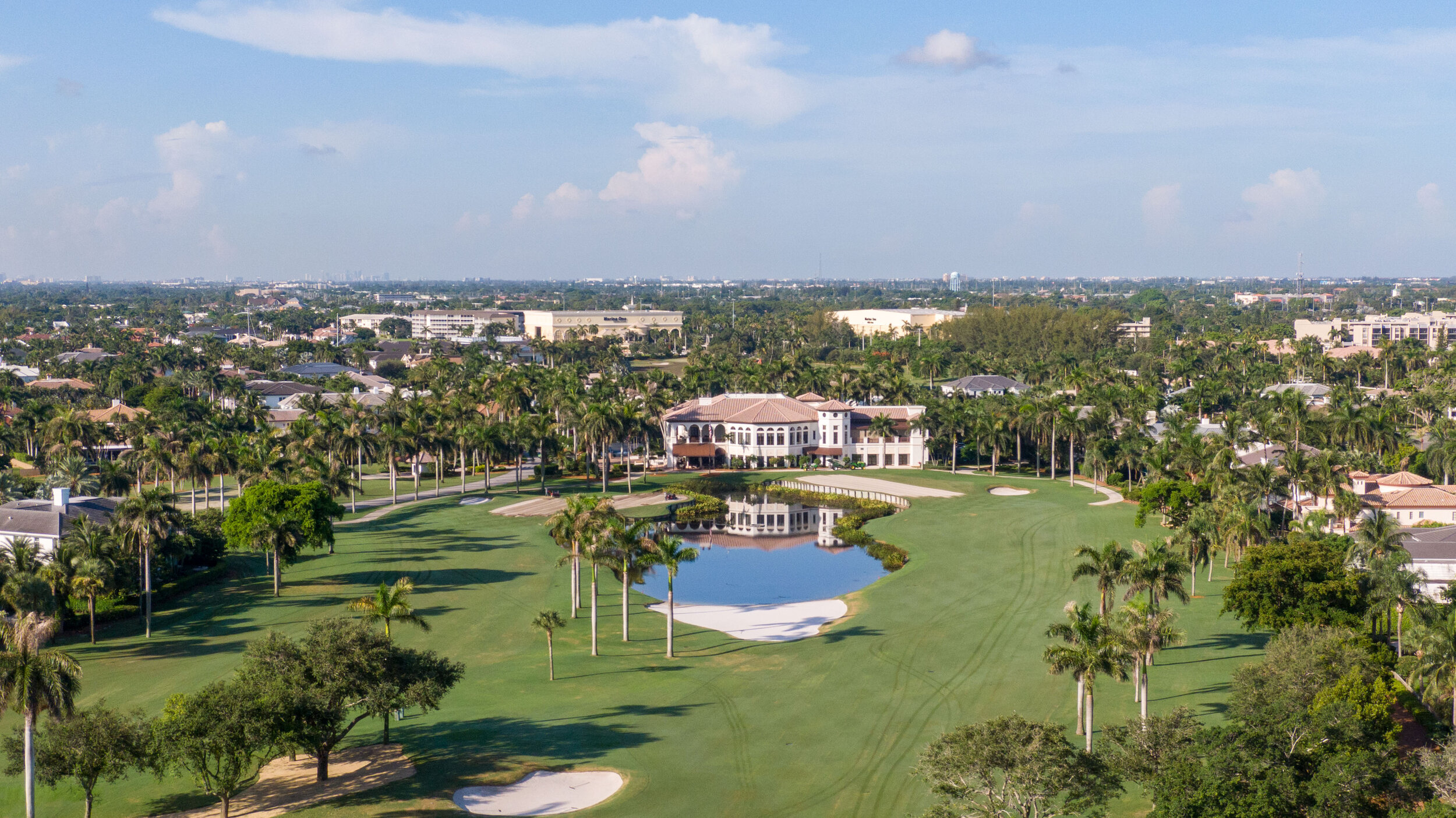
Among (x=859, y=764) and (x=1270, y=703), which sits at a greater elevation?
(x=1270, y=703)

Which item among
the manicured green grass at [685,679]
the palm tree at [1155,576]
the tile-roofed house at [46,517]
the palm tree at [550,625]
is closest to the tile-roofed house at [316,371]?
the manicured green grass at [685,679]

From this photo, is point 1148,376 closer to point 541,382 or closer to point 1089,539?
point 541,382

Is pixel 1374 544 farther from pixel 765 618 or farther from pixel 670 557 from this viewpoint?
pixel 670 557

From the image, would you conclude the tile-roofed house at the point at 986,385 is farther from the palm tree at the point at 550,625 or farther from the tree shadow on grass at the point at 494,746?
the tree shadow on grass at the point at 494,746

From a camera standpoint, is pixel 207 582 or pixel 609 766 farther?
pixel 207 582

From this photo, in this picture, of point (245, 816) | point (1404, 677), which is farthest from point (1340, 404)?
point (245, 816)

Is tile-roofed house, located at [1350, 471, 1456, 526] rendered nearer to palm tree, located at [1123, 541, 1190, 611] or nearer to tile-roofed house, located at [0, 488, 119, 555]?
palm tree, located at [1123, 541, 1190, 611]

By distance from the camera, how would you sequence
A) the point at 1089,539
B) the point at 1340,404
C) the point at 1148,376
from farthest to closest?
the point at 1148,376 → the point at 1340,404 → the point at 1089,539
